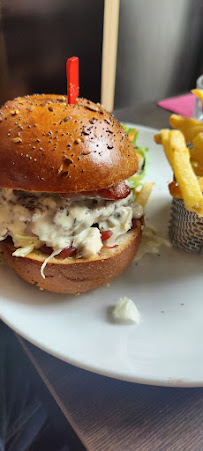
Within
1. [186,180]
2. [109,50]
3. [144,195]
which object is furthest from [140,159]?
[109,50]

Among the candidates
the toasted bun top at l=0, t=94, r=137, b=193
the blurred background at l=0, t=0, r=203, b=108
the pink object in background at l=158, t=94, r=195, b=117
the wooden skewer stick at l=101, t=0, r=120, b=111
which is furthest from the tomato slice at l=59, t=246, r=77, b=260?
the wooden skewer stick at l=101, t=0, r=120, b=111

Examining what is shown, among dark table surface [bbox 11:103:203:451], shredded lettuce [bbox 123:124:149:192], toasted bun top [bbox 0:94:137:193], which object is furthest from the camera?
shredded lettuce [bbox 123:124:149:192]

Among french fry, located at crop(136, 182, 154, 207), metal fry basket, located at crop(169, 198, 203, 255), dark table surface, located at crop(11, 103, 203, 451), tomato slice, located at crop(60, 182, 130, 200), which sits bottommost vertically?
dark table surface, located at crop(11, 103, 203, 451)

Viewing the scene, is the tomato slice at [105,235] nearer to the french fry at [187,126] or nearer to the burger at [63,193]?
the burger at [63,193]

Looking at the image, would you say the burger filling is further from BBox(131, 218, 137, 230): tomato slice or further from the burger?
BBox(131, 218, 137, 230): tomato slice

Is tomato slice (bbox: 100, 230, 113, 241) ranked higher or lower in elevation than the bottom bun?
higher

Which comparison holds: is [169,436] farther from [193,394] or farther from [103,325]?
[103,325]

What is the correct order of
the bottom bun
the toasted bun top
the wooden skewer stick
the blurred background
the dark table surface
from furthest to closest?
the wooden skewer stick → the blurred background → the bottom bun → the toasted bun top → the dark table surface

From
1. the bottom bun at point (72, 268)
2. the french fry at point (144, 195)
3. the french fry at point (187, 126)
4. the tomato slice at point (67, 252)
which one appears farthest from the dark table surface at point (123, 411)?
the french fry at point (187, 126)
